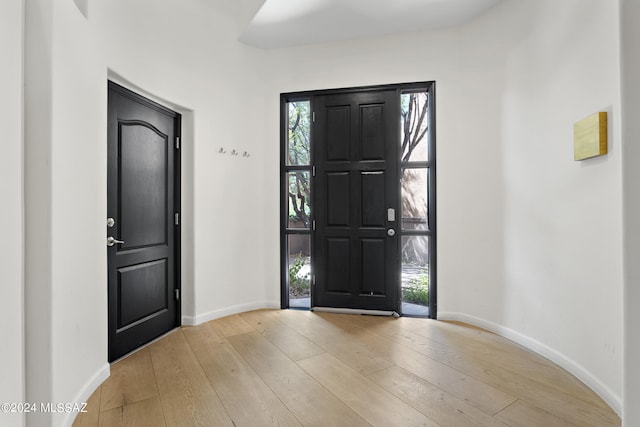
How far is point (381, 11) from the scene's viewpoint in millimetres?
3053

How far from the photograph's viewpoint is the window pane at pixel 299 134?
3.73m

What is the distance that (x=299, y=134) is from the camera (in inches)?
148

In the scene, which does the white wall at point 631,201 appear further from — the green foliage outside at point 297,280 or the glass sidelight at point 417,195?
the green foliage outside at point 297,280

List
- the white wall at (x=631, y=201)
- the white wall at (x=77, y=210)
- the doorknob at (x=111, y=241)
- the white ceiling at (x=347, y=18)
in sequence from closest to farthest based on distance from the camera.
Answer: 1. the white wall at (x=631, y=201)
2. the white wall at (x=77, y=210)
3. the doorknob at (x=111, y=241)
4. the white ceiling at (x=347, y=18)

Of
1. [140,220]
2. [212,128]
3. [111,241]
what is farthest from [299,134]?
[111,241]

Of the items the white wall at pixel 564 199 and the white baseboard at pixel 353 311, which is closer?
the white wall at pixel 564 199

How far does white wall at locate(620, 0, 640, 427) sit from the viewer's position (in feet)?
2.69

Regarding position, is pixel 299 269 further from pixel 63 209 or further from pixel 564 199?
pixel 564 199

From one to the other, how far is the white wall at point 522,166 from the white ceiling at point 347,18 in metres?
0.13

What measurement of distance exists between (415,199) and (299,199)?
51.0 inches

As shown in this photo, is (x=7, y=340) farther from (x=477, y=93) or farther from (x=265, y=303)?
(x=477, y=93)

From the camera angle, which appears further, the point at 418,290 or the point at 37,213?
Answer: the point at 418,290

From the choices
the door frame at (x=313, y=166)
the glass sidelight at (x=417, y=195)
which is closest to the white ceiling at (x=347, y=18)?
the door frame at (x=313, y=166)

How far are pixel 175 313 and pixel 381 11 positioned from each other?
11.5 feet
